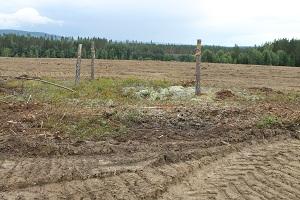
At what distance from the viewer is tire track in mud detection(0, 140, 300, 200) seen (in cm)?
703

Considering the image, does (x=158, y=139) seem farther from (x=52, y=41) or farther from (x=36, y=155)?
(x=52, y=41)

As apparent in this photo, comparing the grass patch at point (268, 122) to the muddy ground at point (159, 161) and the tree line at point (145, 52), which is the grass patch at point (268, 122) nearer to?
the muddy ground at point (159, 161)

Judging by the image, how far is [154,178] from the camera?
7.52 metres

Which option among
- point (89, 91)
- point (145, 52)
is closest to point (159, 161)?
point (89, 91)

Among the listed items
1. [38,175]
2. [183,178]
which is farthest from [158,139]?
[38,175]

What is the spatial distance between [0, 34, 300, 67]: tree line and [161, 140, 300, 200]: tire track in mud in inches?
1313

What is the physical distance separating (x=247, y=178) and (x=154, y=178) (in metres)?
1.39

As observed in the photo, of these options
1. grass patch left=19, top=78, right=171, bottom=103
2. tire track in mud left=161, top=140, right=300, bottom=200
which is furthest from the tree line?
tire track in mud left=161, top=140, right=300, bottom=200

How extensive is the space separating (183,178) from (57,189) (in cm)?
187

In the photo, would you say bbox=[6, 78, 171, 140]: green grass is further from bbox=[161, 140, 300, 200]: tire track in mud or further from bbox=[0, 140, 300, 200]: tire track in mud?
bbox=[161, 140, 300, 200]: tire track in mud

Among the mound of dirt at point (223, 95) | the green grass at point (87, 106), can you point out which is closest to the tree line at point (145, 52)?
the green grass at point (87, 106)

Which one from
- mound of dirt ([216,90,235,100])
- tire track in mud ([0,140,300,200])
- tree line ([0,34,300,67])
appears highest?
tree line ([0,34,300,67])

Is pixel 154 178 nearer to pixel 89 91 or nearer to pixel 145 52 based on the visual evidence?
pixel 89 91

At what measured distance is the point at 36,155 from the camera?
8594 millimetres
